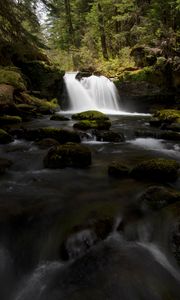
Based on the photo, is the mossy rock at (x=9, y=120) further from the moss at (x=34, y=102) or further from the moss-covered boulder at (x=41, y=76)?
the moss-covered boulder at (x=41, y=76)

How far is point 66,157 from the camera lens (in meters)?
7.31

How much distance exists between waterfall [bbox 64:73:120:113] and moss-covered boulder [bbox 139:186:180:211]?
1453 cm

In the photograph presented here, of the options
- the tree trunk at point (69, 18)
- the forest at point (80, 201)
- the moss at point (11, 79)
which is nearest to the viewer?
the forest at point (80, 201)

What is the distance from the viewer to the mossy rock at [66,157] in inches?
286

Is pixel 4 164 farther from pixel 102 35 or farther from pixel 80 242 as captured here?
pixel 102 35

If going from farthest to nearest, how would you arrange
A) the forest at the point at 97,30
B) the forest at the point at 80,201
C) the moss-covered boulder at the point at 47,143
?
the moss-covered boulder at the point at 47,143, the forest at the point at 97,30, the forest at the point at 80,201

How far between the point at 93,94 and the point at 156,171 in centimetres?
1463

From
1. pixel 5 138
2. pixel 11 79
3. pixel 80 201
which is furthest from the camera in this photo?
pixel 11 79

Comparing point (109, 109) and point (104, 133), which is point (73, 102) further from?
point (104, 133)

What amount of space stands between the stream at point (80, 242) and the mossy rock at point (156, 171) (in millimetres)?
234

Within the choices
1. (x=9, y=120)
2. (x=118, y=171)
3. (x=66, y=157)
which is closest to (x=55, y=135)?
(x=66, y=157)

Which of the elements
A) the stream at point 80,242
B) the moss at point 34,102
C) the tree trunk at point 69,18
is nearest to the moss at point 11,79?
the moss at point 34,102

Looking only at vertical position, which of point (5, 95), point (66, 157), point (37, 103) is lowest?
point (66, 157)

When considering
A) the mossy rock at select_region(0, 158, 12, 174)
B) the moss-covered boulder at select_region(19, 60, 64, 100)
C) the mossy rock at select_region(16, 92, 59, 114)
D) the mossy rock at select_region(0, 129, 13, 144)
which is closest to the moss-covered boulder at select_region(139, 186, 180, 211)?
the mossy rock at select_region(0, 158, 12, 174)
